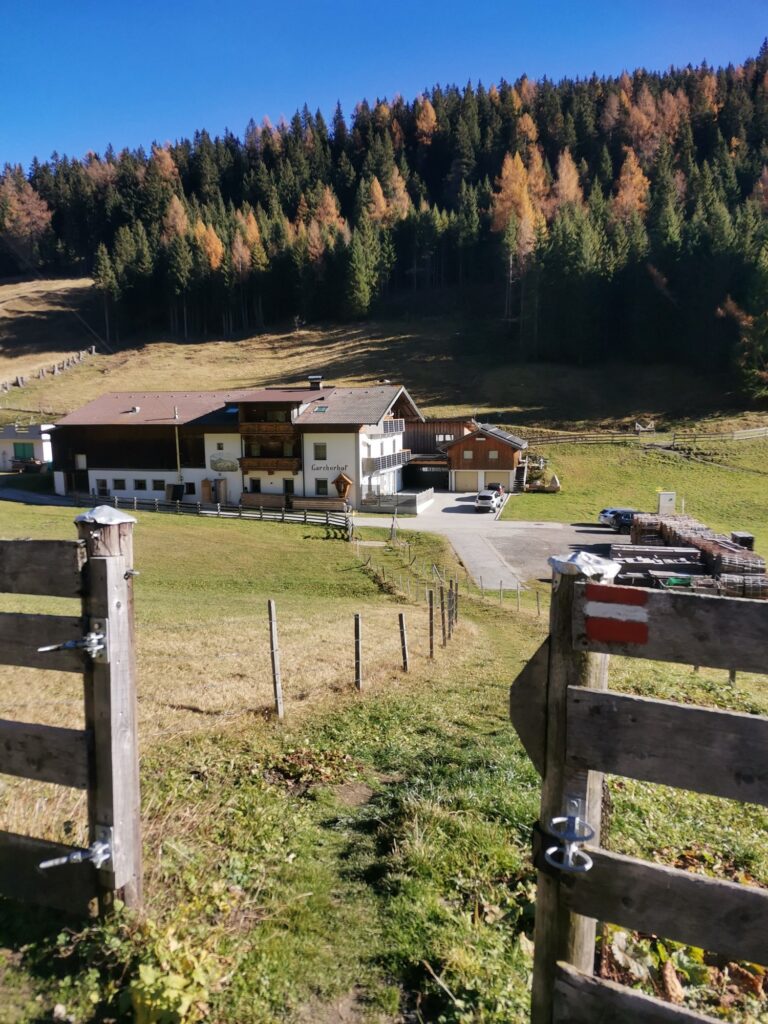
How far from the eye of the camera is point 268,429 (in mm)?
47469

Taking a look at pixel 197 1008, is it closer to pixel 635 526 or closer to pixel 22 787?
pixel 22 787

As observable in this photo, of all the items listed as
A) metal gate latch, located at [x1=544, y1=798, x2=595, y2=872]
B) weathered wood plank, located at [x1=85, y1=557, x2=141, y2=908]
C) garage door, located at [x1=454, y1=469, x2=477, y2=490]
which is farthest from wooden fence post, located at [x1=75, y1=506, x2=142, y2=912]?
garage door, located at [x1=454, y1=469, x2=477, y2=490]

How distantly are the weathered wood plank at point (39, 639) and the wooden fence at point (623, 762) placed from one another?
2.76m

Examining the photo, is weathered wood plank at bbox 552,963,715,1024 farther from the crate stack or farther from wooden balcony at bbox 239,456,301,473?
wooden balcony at bbox 239,456,301,473

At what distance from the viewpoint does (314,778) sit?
21.9 ft

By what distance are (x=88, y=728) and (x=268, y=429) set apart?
1751 inches

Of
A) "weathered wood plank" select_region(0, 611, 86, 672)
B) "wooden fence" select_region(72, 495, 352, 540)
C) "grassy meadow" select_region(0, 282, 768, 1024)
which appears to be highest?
"weathered wood plank" select_region(0, 611, 86, 672)

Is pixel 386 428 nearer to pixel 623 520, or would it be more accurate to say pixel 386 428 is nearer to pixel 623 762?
pixel 623 520

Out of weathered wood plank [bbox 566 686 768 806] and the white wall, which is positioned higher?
weathered wood plank [bbox 566 686 768 806]

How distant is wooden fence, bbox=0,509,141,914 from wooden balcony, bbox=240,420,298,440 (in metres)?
43.6

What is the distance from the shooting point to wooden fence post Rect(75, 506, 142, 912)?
4.03 meters

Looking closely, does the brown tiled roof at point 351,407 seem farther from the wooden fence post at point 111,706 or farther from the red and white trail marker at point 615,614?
the red and white trail marker at point 615,614

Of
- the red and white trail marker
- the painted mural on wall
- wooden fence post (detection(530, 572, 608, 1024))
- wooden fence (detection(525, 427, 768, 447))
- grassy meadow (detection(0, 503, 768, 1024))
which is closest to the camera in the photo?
the red and white trail marker

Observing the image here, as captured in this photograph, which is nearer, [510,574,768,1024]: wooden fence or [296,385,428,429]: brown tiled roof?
[510,574,768,1024]: wooden fence
